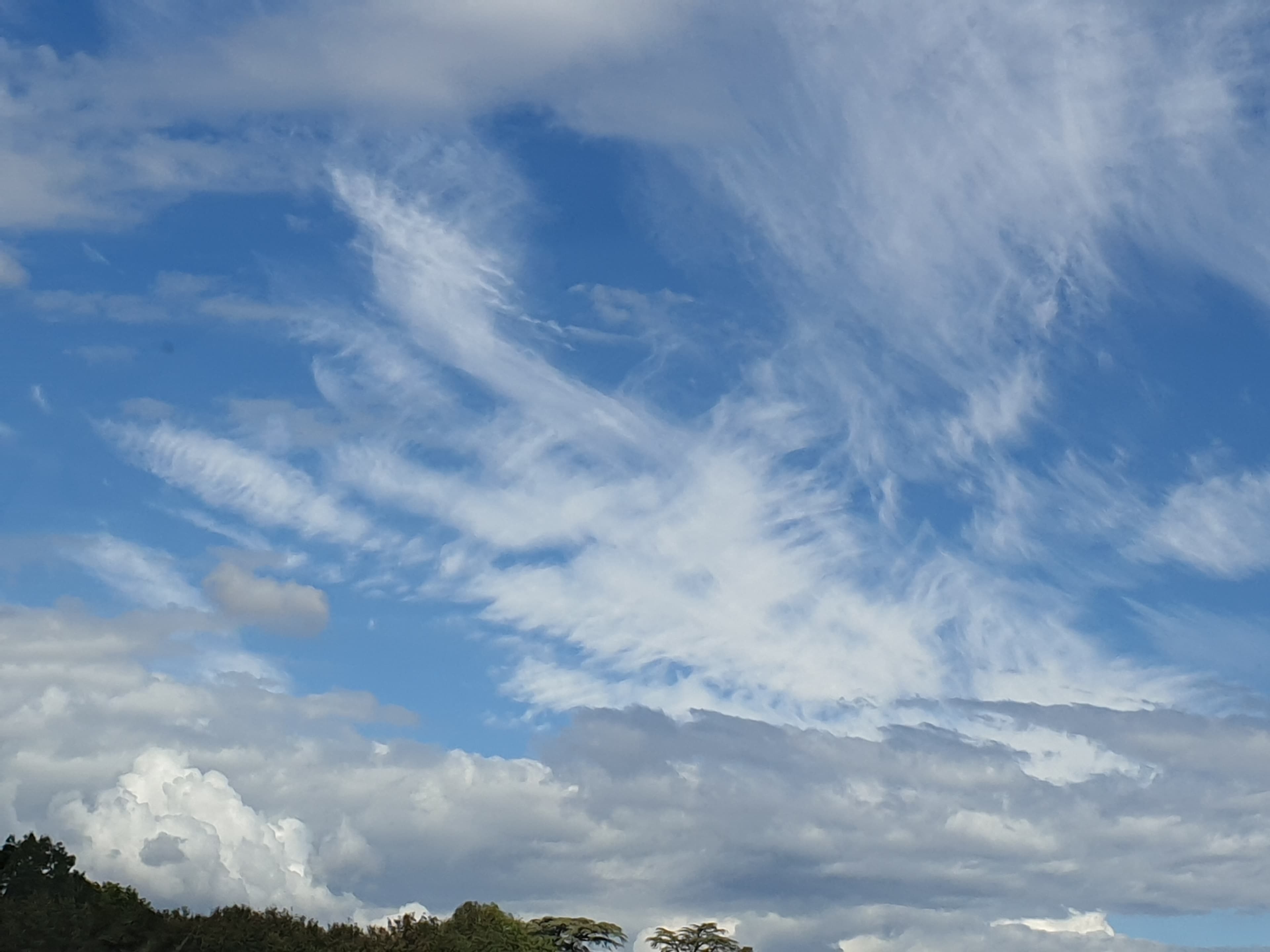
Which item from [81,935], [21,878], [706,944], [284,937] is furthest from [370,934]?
[706,944]

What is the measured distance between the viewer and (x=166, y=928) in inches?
2977

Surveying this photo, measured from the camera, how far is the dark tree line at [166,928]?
239ft

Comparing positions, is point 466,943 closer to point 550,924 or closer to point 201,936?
point 201,936

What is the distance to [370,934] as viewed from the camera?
271 feet

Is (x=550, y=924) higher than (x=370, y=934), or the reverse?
(x=550, y=924)

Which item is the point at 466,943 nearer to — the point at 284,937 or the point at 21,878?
the point at 284,937

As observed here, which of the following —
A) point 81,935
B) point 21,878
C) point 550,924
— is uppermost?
point 550,924

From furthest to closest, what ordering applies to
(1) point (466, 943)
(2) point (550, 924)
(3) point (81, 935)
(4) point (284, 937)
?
(2) point (550, 924) → (1) point (466, 943) → (4) point (284, 937) → (3) point (81, 935)

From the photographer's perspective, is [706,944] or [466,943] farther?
[706,944]

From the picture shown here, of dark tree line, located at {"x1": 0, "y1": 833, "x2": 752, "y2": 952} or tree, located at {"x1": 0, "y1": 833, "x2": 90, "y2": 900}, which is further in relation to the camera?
tree, located at {"x1": 0, "y1": 833, "x2": 90, "y2": 900}

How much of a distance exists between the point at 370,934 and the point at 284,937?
6.18 m

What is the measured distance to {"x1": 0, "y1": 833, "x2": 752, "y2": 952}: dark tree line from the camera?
72.9m

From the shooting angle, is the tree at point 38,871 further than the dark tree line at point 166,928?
Yes

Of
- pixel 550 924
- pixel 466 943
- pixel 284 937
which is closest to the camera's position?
pixel 284 937
